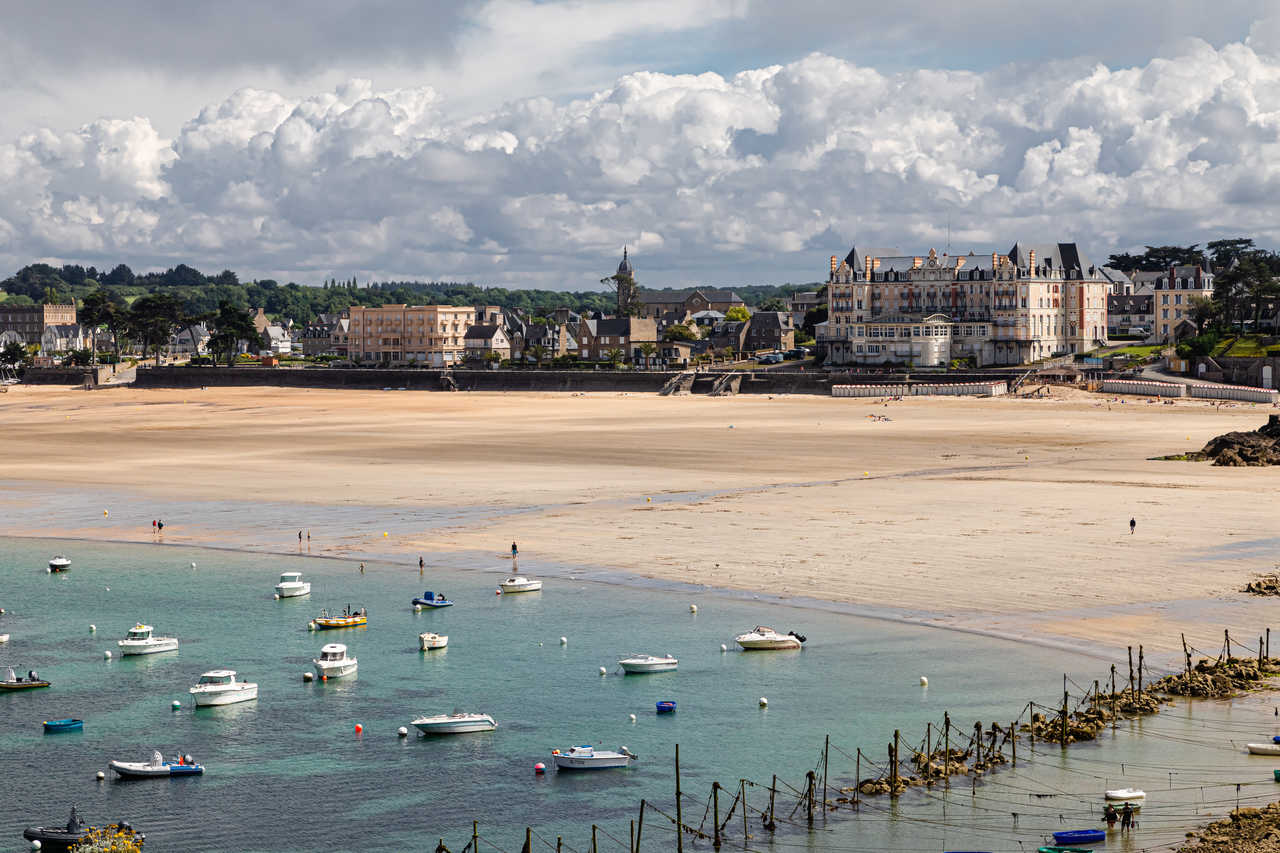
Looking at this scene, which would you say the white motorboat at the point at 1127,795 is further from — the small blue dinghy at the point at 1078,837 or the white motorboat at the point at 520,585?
the white motorboat at the point at 520,585

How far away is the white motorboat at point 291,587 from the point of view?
33219 mm

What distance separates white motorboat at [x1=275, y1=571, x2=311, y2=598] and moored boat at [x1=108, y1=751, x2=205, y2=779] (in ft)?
39.1

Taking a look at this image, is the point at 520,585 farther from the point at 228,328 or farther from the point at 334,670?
the point at 228,328

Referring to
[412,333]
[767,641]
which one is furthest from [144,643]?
[412,333]

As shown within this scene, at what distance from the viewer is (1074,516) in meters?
41.9

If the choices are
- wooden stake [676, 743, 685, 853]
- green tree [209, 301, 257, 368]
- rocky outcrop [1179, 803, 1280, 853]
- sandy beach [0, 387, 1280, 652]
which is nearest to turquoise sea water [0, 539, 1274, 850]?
wooden stake [676, 743, 685, 853]

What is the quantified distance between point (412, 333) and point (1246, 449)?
404ft

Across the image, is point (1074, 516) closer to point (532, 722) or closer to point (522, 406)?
point (532, 722)

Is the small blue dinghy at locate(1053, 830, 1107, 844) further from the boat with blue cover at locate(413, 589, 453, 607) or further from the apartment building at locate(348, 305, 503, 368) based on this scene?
the apartment building at locate(348, 305, 503, 368)

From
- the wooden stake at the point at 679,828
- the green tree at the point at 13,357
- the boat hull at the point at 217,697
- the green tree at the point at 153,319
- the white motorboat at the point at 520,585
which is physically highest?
the green tree at the point at 153,319

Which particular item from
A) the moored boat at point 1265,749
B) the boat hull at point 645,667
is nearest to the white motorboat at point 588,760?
the boat hull at point 645,667

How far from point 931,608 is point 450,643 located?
1103cm

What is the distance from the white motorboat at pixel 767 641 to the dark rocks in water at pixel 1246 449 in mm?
33365

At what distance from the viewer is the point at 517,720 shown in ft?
77.6
